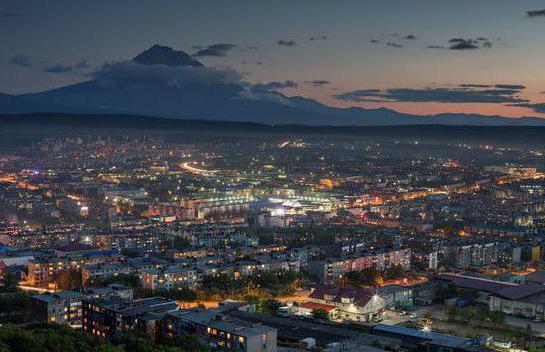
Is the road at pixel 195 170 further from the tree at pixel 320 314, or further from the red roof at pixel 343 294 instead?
the tree at pixel 320 314

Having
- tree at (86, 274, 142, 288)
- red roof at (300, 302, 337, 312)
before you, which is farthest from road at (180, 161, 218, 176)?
red roof at (300, 302, 337, 312)

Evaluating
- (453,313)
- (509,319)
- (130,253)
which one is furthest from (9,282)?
(509,319)

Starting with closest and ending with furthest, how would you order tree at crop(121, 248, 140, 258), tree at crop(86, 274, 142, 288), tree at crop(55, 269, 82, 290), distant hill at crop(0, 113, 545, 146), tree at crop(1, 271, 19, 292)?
tree at crop(1, 271, 19, 292) → tree at crop(86, 274, 142, 288) → tree at crop(55, 269, 82, 290) → tree at crop(121, 248, 140, 258) → distant hill at crop(0, 113, 545, 146)

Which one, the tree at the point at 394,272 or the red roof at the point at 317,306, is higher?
the red roof at the point at 317,306

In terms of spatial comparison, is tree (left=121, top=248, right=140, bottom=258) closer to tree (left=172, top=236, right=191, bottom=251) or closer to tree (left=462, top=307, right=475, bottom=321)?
tree (left=172, top=236, right=191, bottom=251)

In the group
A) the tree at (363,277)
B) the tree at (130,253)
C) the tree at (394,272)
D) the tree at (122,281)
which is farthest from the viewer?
the tree at (130,253)

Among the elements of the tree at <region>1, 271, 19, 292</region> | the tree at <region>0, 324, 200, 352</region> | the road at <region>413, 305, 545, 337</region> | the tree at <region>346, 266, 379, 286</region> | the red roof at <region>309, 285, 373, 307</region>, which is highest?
the tree at <region>0, 324, 200, 352</region>

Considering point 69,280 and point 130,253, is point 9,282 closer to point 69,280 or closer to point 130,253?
point 69,280

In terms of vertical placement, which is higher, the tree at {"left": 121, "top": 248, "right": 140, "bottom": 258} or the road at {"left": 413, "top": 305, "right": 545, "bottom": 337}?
the tree at {"left": 121, "top": 248, "right": 140, "bottom": 258}

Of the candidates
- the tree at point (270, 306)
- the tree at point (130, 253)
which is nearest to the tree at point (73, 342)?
the tree at point (270, 306)
